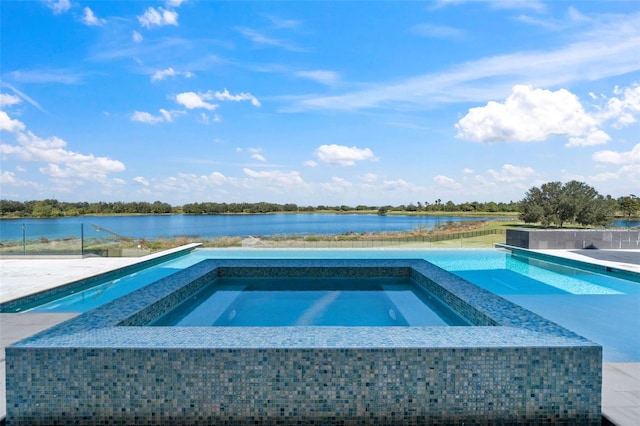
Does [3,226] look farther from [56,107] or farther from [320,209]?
[320,209]

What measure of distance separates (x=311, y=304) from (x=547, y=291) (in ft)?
15.9

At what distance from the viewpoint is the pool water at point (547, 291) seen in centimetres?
527

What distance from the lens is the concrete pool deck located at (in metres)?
2.98

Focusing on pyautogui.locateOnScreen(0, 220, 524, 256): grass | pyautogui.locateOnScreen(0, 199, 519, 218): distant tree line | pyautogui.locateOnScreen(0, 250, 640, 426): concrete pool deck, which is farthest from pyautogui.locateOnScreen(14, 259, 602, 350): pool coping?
pyautogui.locateOnScreen(0, 199, 519, 218): distant tree line

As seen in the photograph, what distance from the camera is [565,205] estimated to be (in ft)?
83.9

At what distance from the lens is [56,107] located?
21.1 meters

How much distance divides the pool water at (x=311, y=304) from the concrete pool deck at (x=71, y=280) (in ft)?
5.03

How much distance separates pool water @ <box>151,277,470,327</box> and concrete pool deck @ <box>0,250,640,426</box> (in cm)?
153

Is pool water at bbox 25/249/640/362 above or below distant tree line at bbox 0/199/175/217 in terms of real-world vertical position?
below

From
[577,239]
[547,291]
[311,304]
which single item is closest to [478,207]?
[577,239]

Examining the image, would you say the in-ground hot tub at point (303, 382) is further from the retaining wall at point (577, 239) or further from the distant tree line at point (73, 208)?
the distant tree line at point (73, 208)

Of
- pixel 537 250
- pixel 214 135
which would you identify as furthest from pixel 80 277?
pixel 214 135

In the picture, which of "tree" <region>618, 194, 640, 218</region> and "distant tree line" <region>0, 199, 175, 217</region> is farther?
"tree" <region>618, 194, 640, 218</region>

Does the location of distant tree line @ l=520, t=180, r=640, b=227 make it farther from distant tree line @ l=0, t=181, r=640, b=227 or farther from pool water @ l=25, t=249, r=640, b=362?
pool water @ l=25, t=249, r=640, b=362
